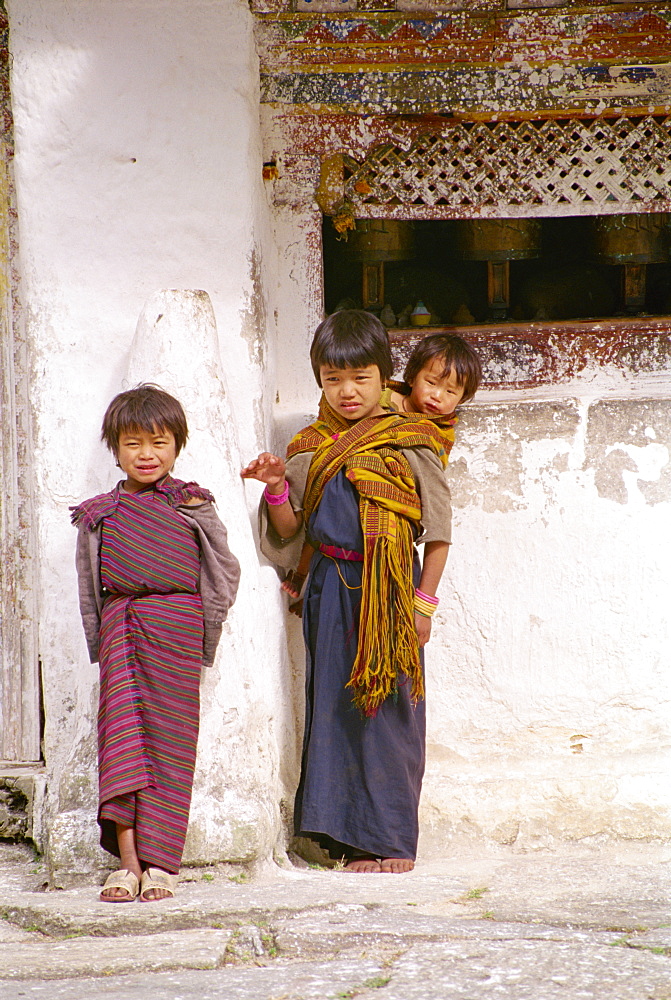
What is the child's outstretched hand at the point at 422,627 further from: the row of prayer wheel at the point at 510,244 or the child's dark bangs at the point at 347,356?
the row of prayer wheel at the point at 510,244

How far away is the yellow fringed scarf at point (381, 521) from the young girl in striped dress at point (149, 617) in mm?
400

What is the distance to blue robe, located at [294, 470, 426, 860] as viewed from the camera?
298 cm

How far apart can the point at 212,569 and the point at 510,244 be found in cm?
158

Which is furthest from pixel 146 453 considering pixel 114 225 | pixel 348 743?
pixel 348 743

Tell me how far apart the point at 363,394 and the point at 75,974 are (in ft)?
5.39

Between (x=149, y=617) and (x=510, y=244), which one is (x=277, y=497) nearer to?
(x=149, y=617)

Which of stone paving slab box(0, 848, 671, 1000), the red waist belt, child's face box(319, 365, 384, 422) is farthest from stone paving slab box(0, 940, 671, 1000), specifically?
child's face box(319, 365, 384, 422)

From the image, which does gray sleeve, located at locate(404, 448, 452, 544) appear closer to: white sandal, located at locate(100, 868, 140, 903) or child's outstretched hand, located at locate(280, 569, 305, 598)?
child's outstretched hand, located at locate(280, 569, 305, 598)

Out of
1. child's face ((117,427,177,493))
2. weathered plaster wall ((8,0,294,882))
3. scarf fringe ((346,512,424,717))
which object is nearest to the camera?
child's face ((117,427,177,493))

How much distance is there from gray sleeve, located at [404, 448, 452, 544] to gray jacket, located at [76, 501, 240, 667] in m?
0.57

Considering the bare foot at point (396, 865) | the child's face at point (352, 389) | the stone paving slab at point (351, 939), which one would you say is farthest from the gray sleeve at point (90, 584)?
the bare foot at point (396, 865)

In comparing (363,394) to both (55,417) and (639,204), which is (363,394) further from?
(639,204)

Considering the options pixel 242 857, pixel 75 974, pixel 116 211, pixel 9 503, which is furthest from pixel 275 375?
pixel 75 974

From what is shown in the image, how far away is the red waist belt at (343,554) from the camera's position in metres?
3.02
